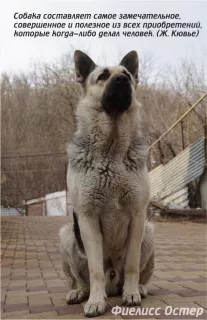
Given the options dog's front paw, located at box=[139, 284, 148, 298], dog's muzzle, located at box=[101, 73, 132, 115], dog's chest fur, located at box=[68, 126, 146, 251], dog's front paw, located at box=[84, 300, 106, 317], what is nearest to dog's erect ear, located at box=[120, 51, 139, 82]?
dog's muzzle, located at box=[101, 73, 132, 115]

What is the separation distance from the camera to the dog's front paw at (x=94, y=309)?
8.42ft

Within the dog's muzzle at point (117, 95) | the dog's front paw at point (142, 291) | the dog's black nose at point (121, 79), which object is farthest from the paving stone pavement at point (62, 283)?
the dog's black nose at point (121, 79)

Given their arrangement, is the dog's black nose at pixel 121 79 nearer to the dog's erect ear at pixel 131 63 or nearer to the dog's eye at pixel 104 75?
the dog's eye at pixel 104 75

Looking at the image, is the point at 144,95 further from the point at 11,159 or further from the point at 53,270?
the point at 11,159

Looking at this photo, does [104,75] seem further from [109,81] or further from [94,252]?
[94,252]

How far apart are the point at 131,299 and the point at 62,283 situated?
4.89 ft

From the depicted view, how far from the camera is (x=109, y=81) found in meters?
2.88

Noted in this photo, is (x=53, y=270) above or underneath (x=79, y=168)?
underneath

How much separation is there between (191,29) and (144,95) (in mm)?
8656

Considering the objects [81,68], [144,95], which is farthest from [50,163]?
[81,68]

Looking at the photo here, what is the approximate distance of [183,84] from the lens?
39.4 feet

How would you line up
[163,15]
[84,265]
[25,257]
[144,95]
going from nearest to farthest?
[84,265], [163,15], [25,257], [144,95]

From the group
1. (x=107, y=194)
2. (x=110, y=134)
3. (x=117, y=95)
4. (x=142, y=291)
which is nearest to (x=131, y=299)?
(x=142, y=291)

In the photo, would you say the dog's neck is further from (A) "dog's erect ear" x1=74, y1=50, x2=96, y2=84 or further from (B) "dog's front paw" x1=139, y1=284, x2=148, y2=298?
(B) "dog's front paw" x1=139, y1=284, x2=148, y2=298
